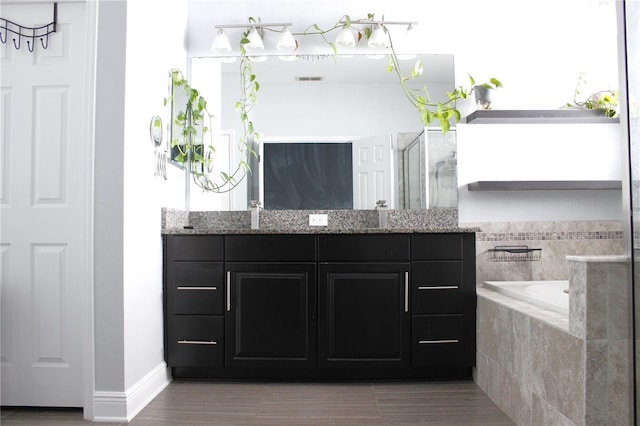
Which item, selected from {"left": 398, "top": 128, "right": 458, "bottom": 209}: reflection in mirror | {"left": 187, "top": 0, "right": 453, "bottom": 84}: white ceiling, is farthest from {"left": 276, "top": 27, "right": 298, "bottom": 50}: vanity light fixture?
{"left": 398, "top": 128, "right": 458, "bottom": 209}: reflection in mirror

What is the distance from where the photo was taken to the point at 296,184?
3428 mm

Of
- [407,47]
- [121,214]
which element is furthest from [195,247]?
[407,47]

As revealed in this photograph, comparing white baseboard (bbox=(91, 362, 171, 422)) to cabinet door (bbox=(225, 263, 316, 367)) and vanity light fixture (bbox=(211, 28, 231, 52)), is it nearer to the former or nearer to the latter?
cabinet door (bbox=(225, 263, 316, 367))

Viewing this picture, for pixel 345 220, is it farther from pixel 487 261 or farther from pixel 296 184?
pixel 487 261

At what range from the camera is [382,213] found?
3305 mm

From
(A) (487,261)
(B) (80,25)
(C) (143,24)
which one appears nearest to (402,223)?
(A) (487,261)

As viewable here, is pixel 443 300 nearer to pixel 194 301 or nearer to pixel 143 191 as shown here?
pixel 194 301

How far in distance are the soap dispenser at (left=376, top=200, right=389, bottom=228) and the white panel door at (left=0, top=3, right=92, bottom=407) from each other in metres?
1.72

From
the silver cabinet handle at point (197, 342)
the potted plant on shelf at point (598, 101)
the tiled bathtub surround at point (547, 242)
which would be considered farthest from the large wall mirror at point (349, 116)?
the silver cabinet handle at point (197, 342)

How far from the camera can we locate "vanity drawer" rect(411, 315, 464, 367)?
289 cm

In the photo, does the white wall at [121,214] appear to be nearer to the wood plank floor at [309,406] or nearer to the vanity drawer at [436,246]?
the wood plank floor at [309,406]

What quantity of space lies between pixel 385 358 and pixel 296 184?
1235mm

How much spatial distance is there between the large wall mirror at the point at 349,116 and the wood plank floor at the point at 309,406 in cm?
114

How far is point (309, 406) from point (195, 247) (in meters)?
1.07
